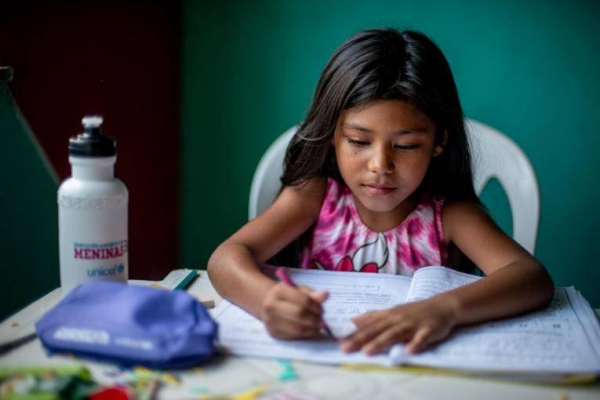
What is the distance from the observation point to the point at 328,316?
2.52 feet

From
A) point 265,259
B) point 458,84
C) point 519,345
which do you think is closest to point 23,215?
point 265,259

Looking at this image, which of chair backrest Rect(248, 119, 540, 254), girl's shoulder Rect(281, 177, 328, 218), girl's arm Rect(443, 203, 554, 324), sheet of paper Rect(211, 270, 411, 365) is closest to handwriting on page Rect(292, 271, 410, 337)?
sheet of paper Rect(211, 270, 411, 365)

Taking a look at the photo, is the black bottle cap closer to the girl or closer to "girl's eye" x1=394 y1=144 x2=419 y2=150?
the girl

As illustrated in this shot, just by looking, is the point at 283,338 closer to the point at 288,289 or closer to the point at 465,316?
the point at 288,289

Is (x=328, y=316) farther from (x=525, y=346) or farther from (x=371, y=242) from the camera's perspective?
(x=371, y=242)

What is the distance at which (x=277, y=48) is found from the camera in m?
1.66

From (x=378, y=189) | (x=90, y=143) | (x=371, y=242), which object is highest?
(x=90, y=143)

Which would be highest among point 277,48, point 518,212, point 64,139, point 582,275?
point 277,48

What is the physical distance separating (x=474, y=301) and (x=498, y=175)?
0.57 metres

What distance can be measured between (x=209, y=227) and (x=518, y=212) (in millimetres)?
841

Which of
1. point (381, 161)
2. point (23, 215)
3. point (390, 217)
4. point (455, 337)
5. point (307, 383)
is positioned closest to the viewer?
point (307, 383)

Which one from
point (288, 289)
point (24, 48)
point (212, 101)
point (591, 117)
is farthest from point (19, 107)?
point (591, 117)

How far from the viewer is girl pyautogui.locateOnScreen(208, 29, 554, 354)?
28.4 inches

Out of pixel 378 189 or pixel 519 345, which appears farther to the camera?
pixel 378 189
